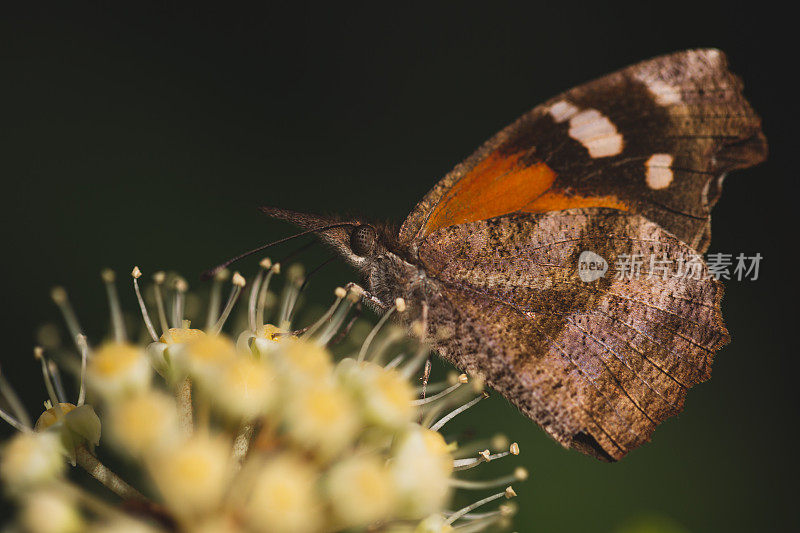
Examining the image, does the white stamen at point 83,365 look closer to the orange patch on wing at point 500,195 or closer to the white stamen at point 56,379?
the white stamen at point 56,379

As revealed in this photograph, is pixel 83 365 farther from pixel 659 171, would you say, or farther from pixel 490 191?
pixel 659 171

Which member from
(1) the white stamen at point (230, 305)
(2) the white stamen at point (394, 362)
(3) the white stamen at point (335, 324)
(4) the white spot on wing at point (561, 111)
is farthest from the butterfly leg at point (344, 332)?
(4) the white spot on wing at point (561, 111)

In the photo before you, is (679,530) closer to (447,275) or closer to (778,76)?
(447,275)

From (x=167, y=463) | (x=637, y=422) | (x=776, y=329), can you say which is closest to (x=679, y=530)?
(x=637, y=422)

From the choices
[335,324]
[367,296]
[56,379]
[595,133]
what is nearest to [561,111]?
[595,133]

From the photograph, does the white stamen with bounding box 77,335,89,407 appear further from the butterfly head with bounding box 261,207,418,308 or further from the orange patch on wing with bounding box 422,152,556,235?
the orange patch on wing with bounding box 422,152,556,235
